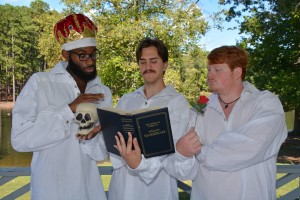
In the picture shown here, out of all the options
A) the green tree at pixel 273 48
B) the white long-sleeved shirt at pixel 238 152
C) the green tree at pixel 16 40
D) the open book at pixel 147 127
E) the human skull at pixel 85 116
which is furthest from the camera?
the green tree at pixel 16 40

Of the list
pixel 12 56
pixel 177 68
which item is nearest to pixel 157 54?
pixel 177 68

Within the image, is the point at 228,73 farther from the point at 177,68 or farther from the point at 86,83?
the point at 177,68

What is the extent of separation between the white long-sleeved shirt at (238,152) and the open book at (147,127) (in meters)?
0.19

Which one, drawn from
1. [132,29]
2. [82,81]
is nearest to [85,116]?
[82,81]

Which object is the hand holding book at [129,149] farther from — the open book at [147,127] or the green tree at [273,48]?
the green tree at [273,48]

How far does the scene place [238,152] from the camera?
2.31 meters

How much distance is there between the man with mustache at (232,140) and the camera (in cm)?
232

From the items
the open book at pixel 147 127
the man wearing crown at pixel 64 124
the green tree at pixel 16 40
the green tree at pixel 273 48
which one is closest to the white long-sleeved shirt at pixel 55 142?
the man wearing crown at pixel 64 124

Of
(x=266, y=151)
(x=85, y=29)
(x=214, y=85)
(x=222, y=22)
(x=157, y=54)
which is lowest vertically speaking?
(x=266, y=151)

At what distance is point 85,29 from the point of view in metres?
3.12

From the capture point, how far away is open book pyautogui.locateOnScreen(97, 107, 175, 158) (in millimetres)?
2189

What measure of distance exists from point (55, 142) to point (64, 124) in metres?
0.15

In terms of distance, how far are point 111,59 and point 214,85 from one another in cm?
1403

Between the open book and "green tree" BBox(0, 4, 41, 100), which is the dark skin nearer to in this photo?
the open book
